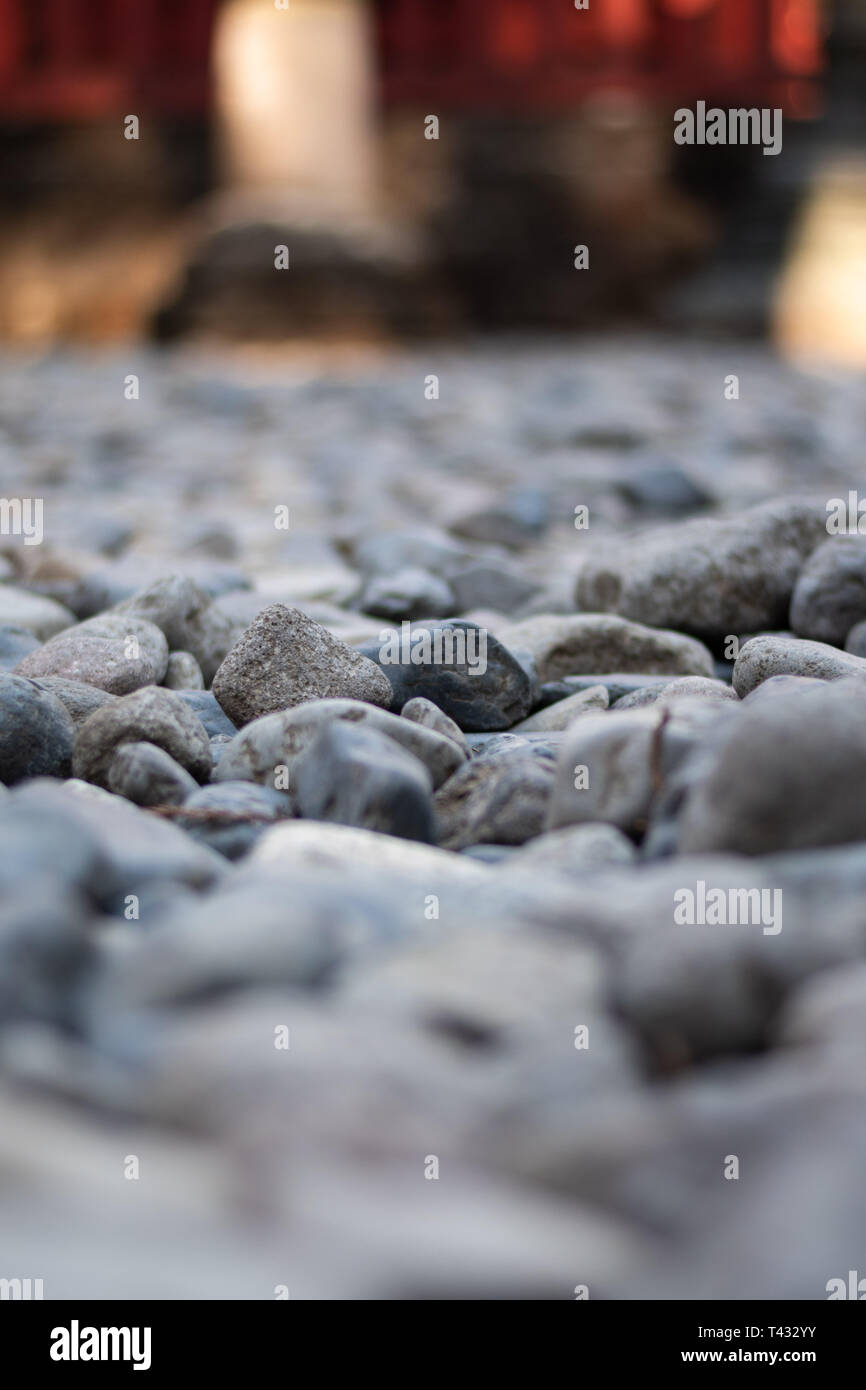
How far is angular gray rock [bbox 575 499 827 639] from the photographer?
5.04 feet

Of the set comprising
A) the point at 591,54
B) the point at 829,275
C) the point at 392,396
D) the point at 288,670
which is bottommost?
the point at 288,670

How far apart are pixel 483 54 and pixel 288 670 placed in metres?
7.31

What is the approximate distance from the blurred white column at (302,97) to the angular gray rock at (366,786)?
623cm

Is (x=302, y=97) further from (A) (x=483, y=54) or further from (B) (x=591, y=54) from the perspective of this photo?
(B) (x=591, y=54)

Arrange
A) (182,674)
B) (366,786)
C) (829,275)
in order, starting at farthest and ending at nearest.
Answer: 1. (829,275)
2. (182,674)
3. (366,786)

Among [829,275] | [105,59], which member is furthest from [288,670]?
[105,59]

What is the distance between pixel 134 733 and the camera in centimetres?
108

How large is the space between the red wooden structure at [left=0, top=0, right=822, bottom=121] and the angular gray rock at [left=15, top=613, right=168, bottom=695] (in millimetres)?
6784

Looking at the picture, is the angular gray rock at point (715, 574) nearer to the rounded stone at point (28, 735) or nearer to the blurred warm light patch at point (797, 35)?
the rounded stone at point (28, 735)

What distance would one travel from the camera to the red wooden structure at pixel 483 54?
24.6ft

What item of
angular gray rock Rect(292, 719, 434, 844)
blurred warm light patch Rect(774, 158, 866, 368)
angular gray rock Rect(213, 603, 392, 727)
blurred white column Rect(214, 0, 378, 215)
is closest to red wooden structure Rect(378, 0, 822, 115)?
blurred white column Rect(214, 0, 378, 215)

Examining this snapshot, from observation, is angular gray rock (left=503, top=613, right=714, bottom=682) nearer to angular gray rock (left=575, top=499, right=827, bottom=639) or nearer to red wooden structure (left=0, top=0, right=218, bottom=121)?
angular gray rock (left=575, top=499, right=827, bottom=639)

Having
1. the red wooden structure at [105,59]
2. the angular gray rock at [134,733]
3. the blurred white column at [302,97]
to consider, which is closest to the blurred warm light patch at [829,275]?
the blurred white column at [302,97]
